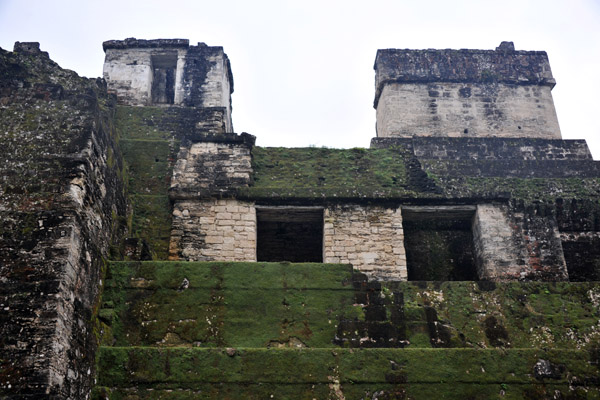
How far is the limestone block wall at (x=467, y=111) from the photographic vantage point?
651 inches

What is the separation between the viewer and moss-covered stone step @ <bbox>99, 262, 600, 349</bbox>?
8070mm

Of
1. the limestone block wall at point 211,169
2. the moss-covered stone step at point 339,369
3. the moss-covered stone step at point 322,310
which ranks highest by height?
the limestone block wall at point 211,169

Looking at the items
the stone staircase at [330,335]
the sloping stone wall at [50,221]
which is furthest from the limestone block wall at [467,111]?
the sloping stone wall at [50,221]

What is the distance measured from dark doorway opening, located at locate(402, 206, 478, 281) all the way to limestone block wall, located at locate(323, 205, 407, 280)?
70 cm

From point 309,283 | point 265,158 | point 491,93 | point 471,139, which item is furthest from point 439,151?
point 309,283

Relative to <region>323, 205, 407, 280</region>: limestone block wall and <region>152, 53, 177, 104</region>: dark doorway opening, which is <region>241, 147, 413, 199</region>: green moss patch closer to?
<region>323, 205, 407, 280</region>: limestone block wall

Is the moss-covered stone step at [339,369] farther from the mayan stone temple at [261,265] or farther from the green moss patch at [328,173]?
the green moss patch at [328,173]

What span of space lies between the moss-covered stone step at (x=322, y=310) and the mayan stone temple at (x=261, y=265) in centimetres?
2

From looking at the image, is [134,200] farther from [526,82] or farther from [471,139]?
[526,82]

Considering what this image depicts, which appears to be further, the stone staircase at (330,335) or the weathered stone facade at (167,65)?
the weathered stone facade at (167,65)

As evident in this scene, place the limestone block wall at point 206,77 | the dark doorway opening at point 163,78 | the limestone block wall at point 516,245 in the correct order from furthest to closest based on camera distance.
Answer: the dark doorway opening at point 163,78 → the limestone block wall at point 206,77 → the limestone block wall at point 516,245

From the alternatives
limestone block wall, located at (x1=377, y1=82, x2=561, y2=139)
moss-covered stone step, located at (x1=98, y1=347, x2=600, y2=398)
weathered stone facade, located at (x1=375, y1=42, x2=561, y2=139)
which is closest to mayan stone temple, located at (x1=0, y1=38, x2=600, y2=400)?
moss-covered stone step, located at (x1=98, y1=347, x2=600, y2=398)

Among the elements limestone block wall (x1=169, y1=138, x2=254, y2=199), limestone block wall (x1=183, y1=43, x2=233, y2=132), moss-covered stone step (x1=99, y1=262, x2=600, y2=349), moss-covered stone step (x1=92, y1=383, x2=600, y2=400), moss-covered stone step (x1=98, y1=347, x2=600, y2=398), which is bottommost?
moss-covered stone step (x1=92, y1=383, x2=600, y2=400)

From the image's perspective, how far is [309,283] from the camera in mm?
8688
